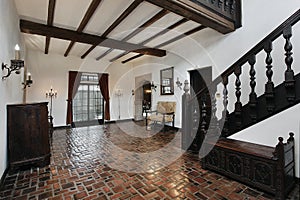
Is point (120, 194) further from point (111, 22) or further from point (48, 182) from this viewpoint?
point (111, 22)

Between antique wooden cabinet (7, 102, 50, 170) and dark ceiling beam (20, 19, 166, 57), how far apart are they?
2250 mm

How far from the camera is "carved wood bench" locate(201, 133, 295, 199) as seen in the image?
1.94 m

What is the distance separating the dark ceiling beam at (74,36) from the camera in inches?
158

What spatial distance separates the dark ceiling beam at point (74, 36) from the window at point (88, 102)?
3.08 metres

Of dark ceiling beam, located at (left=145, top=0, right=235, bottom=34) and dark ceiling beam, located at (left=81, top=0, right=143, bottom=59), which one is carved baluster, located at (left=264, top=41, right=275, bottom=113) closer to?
dark ceiling beam, located at (left=145, top=0, right=235, bottom=34)

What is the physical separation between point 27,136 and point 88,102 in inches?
195

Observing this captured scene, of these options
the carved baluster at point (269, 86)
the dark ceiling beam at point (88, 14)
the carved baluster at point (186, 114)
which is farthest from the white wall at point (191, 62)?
the dark ceiling beam at point (88, 14)

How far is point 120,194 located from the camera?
83.1 inches

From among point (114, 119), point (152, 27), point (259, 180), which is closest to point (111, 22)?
point (152, 27)

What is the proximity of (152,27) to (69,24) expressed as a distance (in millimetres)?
2168

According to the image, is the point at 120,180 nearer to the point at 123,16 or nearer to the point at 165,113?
the point at 123,16

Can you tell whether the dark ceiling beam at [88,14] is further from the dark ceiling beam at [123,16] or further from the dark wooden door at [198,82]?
the dark wooden door at [198,82]

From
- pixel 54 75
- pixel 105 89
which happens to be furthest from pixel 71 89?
pixel 105 89

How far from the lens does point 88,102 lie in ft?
25.3
